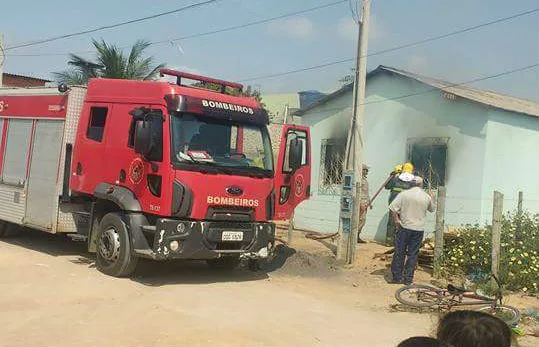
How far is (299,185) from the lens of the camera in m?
9.92

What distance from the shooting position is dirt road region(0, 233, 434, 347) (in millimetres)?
5738

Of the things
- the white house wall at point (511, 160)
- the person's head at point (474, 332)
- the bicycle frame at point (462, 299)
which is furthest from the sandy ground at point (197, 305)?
the person's head at point (474, 332)

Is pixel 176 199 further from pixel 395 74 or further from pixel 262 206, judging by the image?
pixel 395 74

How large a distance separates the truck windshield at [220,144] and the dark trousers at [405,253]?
7.35 ft

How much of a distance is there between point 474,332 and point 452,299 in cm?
575

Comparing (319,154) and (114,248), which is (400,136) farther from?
(114,248)

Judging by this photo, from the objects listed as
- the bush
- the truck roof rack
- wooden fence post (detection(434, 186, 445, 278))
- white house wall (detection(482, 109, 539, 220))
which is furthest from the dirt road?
white house wall (detection(482, 109, 539, 220))

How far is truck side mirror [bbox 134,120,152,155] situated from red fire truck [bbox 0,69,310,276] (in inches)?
0.5

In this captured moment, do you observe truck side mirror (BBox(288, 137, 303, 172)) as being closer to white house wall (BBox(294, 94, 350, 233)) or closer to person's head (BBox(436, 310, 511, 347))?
white house wall (BBox(294, 94, 350, 233))

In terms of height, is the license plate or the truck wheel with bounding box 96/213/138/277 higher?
the license plate

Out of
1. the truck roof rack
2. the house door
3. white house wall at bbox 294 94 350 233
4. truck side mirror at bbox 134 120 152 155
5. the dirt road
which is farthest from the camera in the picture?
white house wall at bbox 294 94 350 233

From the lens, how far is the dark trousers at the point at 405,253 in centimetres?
900

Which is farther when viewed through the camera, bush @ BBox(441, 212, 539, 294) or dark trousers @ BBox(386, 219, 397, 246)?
dark trousers @ BBox(386, 219, 397, 246)

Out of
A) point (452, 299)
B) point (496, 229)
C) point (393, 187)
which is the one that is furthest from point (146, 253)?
point (393, 187)
